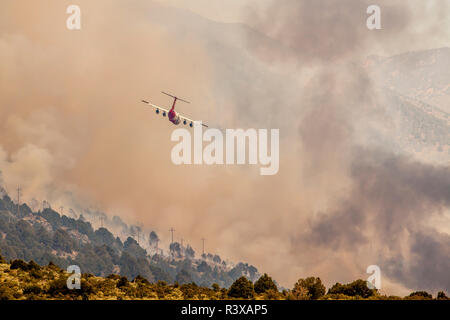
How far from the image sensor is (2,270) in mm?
138750
